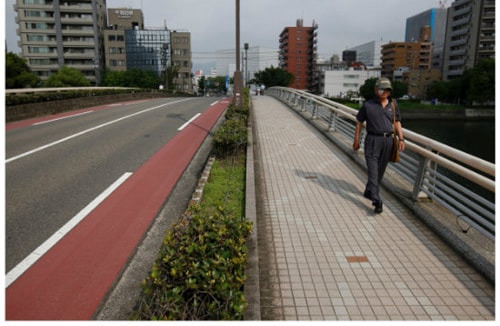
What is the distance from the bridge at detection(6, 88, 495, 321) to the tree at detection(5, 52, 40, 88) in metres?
52.1

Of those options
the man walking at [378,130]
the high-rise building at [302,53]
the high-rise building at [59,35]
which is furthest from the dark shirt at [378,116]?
the high-rise building at [302,53]

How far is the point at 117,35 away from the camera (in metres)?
84.2

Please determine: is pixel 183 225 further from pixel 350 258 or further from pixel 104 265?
pixel 350 258

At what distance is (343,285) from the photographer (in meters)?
3.46

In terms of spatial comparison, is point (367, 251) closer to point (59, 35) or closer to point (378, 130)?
point (378, 130)

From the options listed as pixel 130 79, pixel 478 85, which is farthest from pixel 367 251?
pixel 478 85

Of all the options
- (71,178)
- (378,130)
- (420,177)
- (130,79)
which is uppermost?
(130,79)

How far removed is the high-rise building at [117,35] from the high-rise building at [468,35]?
7688 centimetres

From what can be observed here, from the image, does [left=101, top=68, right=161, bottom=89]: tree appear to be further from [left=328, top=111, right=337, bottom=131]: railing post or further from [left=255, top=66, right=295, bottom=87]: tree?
[left=328, top=111, right=337, bottom=131]: railing post

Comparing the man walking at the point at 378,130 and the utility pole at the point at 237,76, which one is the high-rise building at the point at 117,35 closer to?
the utility pole at the point at 237,76

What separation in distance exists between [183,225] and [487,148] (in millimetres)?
49171

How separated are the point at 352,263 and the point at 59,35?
3404 inches

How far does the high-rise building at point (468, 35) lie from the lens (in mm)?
75750

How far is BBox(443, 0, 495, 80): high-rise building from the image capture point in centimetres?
7575
